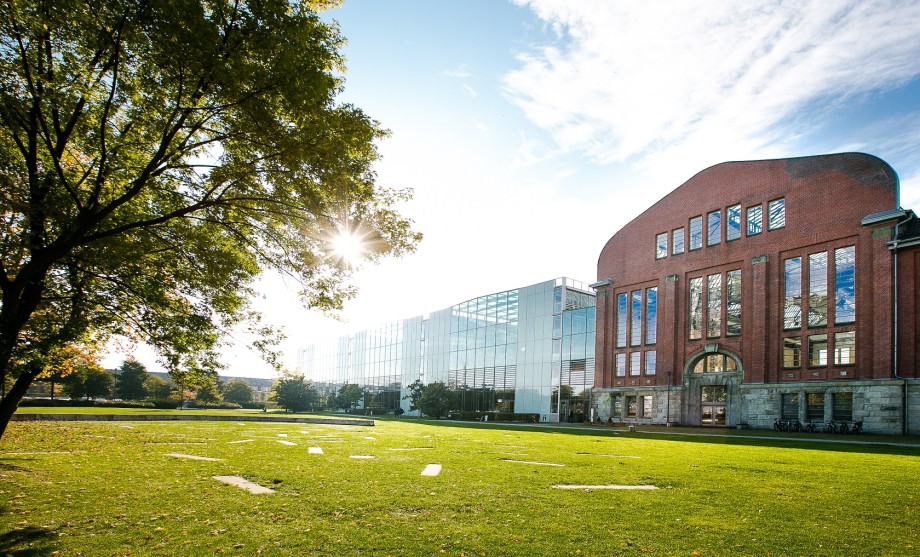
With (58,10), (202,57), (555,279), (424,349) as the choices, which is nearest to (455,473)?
(202,57)

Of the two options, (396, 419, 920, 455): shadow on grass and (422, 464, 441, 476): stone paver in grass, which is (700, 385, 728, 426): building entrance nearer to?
(396, 419, 920, 455): shadow on grass

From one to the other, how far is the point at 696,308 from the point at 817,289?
9.34 metres

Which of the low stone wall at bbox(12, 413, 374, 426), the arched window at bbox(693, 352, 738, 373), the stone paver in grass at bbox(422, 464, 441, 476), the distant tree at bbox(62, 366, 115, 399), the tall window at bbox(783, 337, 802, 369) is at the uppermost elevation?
the tall window at bbox(783, 337, 802, 369)

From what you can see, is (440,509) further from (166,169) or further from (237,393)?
(237,393)

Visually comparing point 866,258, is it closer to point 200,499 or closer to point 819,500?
point 819,500

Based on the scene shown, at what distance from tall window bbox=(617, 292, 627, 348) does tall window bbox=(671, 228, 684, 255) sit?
647cm

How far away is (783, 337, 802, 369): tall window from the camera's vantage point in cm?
3681

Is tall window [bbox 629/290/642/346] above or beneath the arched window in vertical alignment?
above

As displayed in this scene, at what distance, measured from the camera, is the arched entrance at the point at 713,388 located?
40281 millimetres

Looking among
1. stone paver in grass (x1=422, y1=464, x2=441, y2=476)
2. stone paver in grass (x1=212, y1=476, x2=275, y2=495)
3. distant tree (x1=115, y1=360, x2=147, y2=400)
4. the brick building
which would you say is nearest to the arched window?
the brick building

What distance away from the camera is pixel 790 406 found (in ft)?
121

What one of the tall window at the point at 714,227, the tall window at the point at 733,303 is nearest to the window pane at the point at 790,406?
the tall window at the point at 733,303

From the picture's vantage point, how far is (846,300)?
3447 cm

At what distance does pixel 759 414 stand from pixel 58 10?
42804mm
